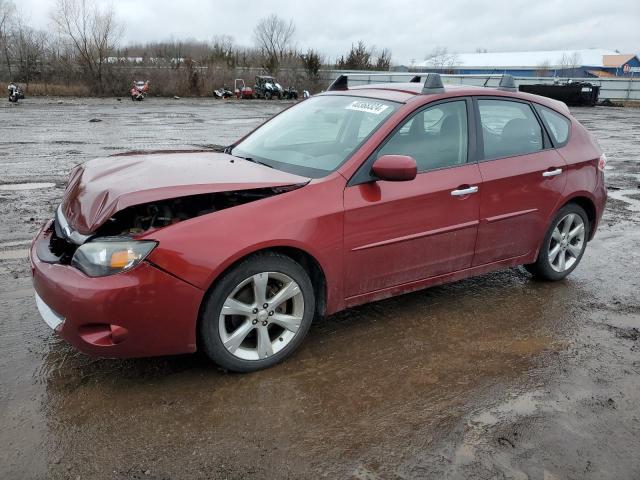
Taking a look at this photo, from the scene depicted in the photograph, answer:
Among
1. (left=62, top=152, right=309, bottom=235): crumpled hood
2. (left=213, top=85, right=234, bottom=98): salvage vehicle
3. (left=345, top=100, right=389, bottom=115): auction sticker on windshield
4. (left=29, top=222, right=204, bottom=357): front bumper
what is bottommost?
(left=213, top=85, right=234, bottom=98): salvage vehicle

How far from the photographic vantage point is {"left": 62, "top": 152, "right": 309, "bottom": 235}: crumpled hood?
10.1 feet

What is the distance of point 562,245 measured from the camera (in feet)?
16.1

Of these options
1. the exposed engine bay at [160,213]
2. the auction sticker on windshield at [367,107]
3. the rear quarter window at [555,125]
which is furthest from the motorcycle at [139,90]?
the exposed engine bay at [160,213]

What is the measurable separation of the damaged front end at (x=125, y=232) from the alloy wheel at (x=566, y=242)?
264cm

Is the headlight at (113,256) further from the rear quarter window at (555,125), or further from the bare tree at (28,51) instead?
the bare tree at (28,51)

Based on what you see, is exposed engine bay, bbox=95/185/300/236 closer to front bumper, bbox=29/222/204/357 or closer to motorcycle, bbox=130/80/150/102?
front bumper, bbox=29/222/204/357

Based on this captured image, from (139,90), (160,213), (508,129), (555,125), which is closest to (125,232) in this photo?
(160,213)

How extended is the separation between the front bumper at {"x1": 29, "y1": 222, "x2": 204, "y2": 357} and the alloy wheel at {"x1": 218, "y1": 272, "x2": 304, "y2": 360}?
24 centimetres

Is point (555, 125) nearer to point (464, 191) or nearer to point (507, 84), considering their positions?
point (507, 84)

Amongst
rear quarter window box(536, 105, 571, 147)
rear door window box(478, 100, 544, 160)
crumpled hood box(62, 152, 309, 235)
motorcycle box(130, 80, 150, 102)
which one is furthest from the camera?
motorcycle box(130, 80, 150, 102)

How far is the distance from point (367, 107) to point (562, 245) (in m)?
2.22

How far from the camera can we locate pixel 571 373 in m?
3.48

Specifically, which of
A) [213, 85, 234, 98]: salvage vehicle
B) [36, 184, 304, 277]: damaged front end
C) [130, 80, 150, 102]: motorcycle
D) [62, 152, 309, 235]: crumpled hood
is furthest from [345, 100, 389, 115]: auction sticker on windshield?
[213, 85, 234, 98]: salvage vehicle

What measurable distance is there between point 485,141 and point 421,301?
1.36m
